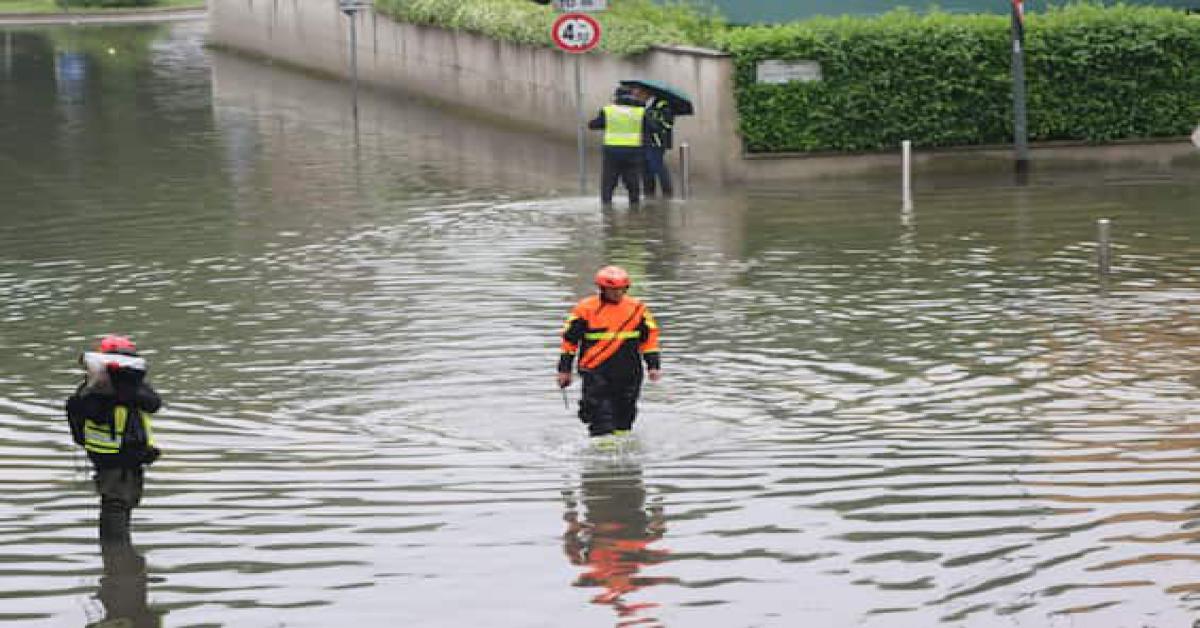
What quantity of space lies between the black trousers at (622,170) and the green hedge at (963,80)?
120 inches

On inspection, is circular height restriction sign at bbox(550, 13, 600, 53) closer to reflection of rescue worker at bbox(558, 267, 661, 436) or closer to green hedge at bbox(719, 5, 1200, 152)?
green hedge at bbox(719, 5, 1200, 152)

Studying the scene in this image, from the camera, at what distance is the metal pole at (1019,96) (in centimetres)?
3017

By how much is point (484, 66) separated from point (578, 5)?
10847 millimetres

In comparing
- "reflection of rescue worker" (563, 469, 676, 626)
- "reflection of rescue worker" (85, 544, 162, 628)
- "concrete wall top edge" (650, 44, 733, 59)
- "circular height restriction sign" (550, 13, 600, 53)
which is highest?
"circular height restriction sign" (550, 13, 600, 53)

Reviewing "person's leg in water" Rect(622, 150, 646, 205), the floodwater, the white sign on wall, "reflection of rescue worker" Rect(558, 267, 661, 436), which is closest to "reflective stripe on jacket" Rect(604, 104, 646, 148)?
"person's leg in water" Rect(622, 150, 646, 205)

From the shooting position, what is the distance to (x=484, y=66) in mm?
41031

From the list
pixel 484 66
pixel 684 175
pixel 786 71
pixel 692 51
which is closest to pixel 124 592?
pixel 684 175

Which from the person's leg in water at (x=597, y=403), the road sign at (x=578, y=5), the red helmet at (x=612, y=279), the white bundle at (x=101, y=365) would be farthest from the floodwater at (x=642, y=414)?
the road sign at (x=578, y=5)

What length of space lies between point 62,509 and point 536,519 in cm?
278

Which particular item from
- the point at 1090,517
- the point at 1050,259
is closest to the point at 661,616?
the point at 1090,517

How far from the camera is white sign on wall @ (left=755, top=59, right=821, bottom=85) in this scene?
Answer: 31359 mm

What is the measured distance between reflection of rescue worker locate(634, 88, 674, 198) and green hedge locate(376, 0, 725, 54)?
2904 millimetres

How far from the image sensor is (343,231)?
26.6 metres

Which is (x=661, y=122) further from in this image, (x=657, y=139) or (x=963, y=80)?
(x=963, y=80)
